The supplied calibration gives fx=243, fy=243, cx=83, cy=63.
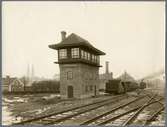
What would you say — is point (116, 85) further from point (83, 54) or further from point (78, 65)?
point (83, 54)

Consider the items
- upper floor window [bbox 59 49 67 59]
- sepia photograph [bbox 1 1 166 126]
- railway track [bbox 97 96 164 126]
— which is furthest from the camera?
upper floor window [bbox 59 49 67 59]

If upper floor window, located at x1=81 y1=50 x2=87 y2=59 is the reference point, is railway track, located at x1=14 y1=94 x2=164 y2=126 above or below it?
below

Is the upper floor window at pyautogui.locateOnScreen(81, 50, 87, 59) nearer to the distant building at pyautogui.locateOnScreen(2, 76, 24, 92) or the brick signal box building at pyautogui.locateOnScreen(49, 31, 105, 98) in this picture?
the brick signal box building at pyautogui.locateOnScreen(49, 31, 105, 98)

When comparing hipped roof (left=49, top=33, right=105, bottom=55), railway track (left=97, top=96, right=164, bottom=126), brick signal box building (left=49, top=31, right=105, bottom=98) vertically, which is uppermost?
hipped roof (left=49, top=33, right=105, bottom=55)

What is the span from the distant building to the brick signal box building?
100 centimetres

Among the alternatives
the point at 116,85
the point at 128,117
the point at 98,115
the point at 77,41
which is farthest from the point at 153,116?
the point at 116,85

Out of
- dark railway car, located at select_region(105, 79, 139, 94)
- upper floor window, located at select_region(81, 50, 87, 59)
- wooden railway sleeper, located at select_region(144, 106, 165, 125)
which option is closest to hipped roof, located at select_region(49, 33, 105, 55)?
upper floor window, located at select_region(81, 50, 87, 59)

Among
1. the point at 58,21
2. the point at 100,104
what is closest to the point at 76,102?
the point at 100,104

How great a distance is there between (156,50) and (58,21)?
2.36m

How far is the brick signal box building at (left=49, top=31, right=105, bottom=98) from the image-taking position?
585 cm

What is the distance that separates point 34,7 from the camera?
568 centimetres

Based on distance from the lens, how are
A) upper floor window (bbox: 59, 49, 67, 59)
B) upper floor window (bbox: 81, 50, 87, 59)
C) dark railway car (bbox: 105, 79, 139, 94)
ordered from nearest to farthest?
upper floor window (bbox: 59, 49, 67, 59)
upper floor window (bbox: 81, 50, 87, 59)
dark railway car (bbox: 105, 79, 139, 94)

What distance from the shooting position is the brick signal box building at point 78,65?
5848 mm

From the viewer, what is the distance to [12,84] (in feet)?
18.2
